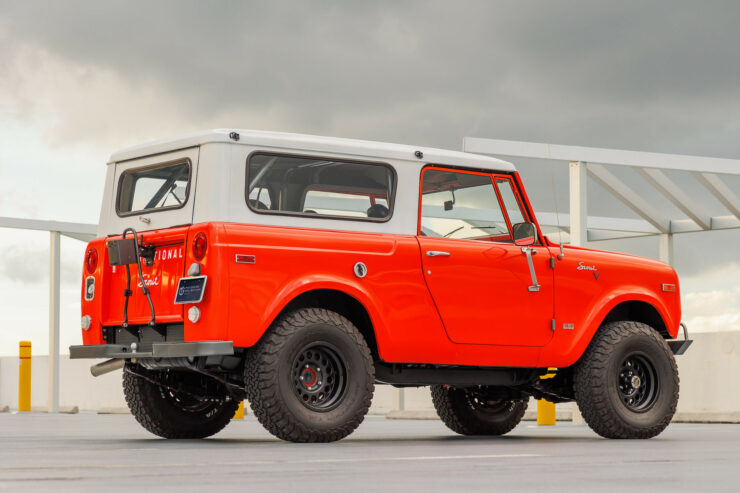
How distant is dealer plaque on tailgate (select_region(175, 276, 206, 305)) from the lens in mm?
7926

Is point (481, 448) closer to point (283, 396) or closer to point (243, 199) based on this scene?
point (283, 396)

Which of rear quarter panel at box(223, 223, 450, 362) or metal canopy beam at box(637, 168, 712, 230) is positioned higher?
metal canopy beam at box(637, 168, 712, 230)

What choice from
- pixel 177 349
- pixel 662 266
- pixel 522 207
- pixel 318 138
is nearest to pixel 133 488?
pixel 177 349

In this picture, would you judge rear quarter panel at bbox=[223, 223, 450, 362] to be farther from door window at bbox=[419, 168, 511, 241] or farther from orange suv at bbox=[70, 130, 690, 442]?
door window at bbox=[419, 168, 511, 241]

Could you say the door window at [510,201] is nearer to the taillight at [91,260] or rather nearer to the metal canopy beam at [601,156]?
the metal canopy beam at [601,156]

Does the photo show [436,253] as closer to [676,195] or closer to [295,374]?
[295,374]

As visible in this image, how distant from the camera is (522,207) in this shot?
32.0 ft

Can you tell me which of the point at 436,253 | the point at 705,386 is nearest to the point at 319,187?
the point at 436,253

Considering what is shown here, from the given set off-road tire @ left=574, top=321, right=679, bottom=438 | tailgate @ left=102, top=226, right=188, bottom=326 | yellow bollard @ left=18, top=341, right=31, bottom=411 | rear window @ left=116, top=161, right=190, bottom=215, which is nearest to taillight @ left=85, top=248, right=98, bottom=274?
tailgate @ left=102, top=226, right=188, bottom=326

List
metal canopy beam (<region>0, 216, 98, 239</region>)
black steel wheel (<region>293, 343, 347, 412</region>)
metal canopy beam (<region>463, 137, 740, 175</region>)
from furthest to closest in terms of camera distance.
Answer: metal canopy beam (<region>0, 216, 98, 239</region>) < metal canopy beam (<region>463, 137, 740, 175</region>) < black steel wheel (<region>293, 343, 347, 412</region>)

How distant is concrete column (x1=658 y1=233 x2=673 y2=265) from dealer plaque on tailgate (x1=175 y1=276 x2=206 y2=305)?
12.8m

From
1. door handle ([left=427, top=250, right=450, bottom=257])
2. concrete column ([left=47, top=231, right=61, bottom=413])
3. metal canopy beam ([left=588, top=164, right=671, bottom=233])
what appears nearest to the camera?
door handle ([left=427, top=250, right=450, bottom=257])

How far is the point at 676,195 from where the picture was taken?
17.2 m

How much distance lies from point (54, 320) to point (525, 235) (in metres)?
14.4
